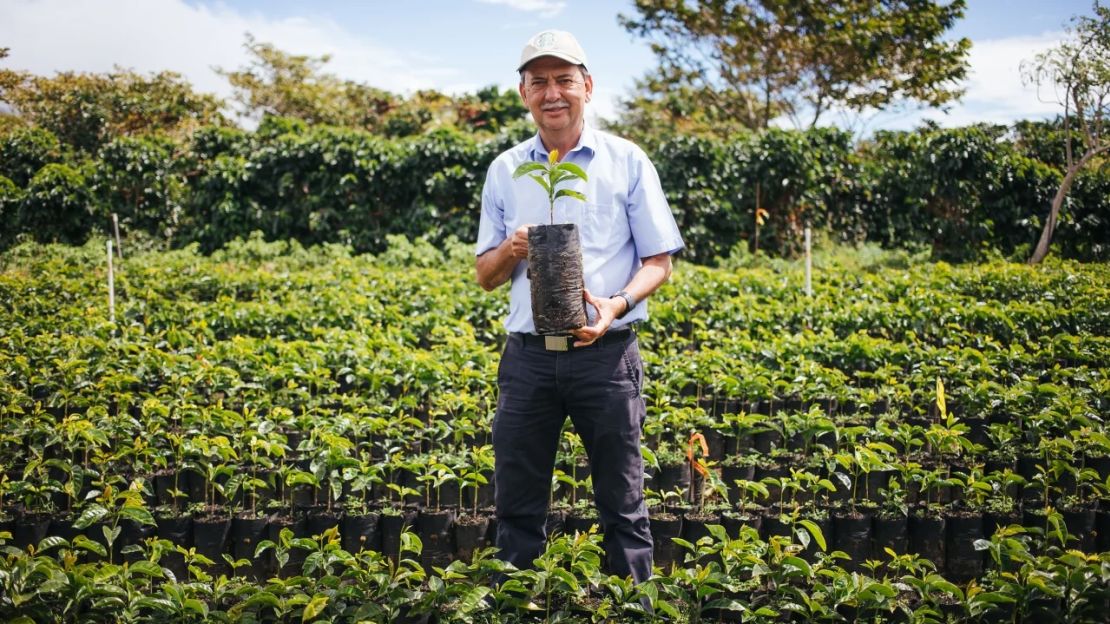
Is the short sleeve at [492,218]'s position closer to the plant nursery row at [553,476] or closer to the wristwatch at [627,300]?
the wristwatch at [627,300]

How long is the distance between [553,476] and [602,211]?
1.53m

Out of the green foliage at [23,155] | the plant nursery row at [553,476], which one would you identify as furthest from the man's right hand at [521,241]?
the green foliage at [23,155]

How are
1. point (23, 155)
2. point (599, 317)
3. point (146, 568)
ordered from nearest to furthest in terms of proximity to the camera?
point (146, 568), point (599, 317), point (23, 155)

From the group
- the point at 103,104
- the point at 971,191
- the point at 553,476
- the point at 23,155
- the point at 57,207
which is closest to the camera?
the point at 553,476

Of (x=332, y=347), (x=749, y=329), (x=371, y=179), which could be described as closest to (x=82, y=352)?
(x=332, y=347)

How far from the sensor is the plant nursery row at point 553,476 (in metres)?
2.61

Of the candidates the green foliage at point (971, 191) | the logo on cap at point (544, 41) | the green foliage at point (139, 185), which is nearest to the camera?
the logo on cap at point (544, 41)

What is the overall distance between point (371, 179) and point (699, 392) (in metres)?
11.2

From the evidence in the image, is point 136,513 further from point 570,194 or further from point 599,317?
point 570,194

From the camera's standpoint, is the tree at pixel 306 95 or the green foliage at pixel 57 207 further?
the tree at pixel 306 95

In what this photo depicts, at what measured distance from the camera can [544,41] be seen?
2.76m

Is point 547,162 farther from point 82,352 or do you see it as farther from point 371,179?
point 371,179

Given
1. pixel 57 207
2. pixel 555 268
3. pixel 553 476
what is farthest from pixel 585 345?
pixel 57 207

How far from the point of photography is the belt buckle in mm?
2805
